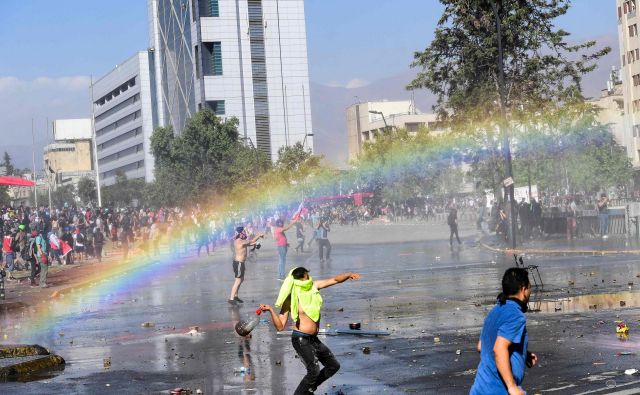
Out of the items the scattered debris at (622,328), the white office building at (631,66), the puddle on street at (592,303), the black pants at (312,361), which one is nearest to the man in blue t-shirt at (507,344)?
the black pants at (312,361)

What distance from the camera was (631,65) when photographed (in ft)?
351

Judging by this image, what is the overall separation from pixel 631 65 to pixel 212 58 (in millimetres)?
53148

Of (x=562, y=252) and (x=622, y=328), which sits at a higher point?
(x=562, y=252)

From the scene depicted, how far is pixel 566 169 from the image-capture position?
85875 mm

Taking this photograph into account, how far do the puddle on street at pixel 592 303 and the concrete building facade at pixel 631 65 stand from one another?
90226 millimetres

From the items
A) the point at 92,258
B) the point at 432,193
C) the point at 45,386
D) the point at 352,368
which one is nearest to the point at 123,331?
the point at 45,386

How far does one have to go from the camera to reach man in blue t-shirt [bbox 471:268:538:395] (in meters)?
6.18

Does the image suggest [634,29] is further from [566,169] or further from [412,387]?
[412,387]

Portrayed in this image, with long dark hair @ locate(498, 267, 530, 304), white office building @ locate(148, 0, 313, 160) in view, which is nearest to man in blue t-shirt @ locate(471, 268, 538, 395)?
long dark hair @ locate(498, 267, 530, 304)

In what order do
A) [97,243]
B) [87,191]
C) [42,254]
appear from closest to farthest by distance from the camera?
[42,254] → [97,243] → [87,191]

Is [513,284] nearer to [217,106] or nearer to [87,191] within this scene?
[217,106]

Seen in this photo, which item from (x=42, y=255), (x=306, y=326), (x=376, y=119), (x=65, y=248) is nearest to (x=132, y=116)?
(x=376, y=119)

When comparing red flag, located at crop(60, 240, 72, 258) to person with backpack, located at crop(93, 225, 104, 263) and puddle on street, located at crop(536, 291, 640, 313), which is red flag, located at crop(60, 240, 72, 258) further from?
puddle on street, located at crop(536, 291, 640, 313)

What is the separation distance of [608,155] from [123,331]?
82.6 metres
